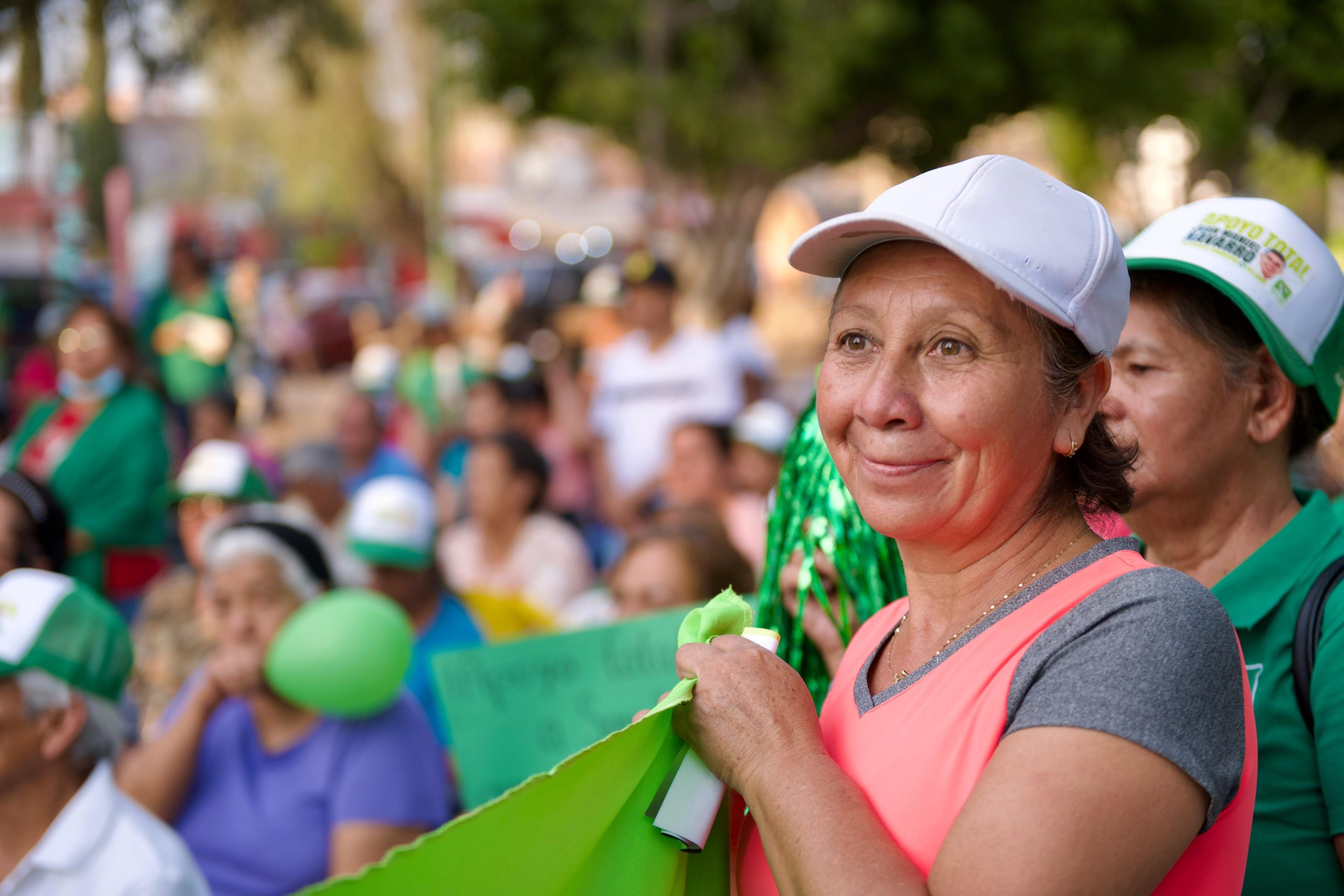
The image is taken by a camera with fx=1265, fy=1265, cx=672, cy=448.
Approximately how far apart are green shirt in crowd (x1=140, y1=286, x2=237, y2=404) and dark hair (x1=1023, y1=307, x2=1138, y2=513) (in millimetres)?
7515

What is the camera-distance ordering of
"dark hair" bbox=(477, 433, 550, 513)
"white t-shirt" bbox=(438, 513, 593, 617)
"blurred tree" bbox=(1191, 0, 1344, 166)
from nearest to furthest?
"blurred tree" bbox=(1191, 0, 1344, 166) < "white t-shirt" bbox=(438, 513, 593, 617) < "dark hair" bbox=(477, 433, 550, 513)

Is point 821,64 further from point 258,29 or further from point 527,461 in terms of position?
point 527,461

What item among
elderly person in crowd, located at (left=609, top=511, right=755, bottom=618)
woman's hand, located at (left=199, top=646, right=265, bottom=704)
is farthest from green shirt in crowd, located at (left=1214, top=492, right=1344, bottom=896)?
woman's hand, located at (left=199, top=646, right=265, bottom=704)

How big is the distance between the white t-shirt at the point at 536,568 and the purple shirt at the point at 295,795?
1909 millimetres

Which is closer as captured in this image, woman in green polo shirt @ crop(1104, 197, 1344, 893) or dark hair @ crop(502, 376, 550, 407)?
woman in green polo shirt @ crop(1104, 197, 1344, 893)

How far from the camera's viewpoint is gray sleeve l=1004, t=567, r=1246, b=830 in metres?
1.15

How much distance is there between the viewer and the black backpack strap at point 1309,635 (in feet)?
5.45

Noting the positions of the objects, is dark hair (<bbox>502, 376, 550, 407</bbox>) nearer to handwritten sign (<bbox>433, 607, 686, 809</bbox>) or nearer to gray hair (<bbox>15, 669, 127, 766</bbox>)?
handwritten sign (<bbox>433, 607, 686, 809</bbox>)

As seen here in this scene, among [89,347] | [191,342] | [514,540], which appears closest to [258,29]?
[191,342]

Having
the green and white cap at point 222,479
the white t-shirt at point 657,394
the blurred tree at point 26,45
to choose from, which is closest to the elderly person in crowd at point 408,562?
the green and white cap at point 222,479

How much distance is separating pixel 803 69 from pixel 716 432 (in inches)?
307

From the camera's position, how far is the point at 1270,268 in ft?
6.00

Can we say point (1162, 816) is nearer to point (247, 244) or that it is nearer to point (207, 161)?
point (207, 161)

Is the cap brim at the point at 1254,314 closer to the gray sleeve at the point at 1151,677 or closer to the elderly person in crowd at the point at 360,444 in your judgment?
the gray sleeve at the point at 1151,677
